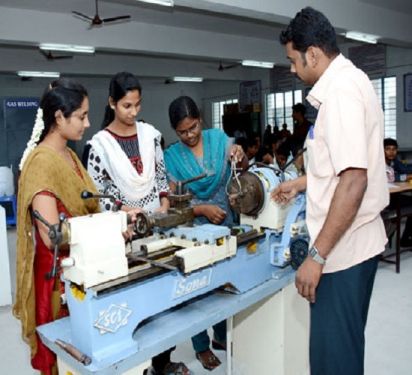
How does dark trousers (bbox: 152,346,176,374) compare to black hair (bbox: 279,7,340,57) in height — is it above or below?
below

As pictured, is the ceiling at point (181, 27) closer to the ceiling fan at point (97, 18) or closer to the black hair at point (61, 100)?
the ceiling fan at point (97, 18)

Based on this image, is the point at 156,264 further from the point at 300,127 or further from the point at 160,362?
the point at 300,127

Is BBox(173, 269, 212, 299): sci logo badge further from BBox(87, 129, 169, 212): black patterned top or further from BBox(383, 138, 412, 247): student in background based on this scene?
BBox(383, 138, 412, 247): student in background

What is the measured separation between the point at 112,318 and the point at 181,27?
5916 millimetres

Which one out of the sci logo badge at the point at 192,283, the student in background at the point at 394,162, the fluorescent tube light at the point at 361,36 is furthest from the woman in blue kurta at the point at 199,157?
the fluorescent tube light at the point at 361,36

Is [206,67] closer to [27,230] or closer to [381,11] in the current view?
[381,11]

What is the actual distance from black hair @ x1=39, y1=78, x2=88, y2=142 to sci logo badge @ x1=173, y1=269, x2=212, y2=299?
62 cm

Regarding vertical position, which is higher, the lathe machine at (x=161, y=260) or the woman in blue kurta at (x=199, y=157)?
the woman in blue kurta at (x=199, y=157)

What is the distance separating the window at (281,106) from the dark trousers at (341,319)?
8.02 metres

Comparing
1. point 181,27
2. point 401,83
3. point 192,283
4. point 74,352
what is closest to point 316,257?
point 192,283

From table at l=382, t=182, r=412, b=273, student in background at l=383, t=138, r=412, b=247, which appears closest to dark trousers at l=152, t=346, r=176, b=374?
table at l=382, t=182, r=412, b=273

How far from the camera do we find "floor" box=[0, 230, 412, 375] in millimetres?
2135

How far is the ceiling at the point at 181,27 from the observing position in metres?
4.91

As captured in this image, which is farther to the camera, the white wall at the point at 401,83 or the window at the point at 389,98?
the window at the point at 389,98
